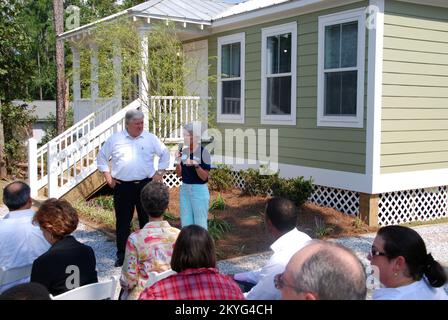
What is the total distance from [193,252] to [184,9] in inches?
385

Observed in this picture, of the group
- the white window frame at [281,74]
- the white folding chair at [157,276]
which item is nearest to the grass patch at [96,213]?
the white window frame at [281,74]

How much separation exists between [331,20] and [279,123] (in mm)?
2128

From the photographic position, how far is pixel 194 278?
8.37 feet

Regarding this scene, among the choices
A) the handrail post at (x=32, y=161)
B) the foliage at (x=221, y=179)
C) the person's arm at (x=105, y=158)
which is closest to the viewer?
the person's arm at (x=105, y=158)

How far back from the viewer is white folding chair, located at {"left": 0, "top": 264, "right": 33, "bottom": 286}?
11.5ft

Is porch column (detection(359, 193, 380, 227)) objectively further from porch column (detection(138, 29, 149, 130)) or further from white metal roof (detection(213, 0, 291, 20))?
white metal roof (detection(213, 0, 291, 20))

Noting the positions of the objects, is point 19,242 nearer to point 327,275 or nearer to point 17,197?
point 17,197

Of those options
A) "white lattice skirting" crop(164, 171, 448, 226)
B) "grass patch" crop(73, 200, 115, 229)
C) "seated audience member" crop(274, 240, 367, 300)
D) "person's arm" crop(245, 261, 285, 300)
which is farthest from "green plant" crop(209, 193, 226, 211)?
"seated audience member" crop(274, 240, 367, 300)

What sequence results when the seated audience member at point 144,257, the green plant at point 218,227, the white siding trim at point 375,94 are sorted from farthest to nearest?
the white siding trim at point 375,94
the green plant at point 218,227
the seated audience member at point 144,257

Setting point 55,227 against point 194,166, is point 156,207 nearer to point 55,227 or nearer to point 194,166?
point 55,227

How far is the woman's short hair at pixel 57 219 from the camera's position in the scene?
130 inches

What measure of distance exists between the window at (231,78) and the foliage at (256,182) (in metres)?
1.30

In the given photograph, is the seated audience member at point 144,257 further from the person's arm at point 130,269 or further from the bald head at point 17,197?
the bald head at point 17,197

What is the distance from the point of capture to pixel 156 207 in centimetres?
381
